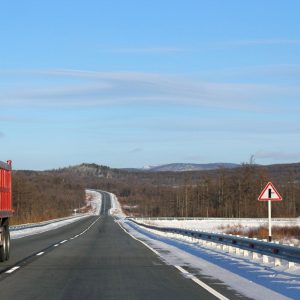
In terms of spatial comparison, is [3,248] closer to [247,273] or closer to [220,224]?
[247,273]

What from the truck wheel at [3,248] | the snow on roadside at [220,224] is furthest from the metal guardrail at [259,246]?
the snow on roadside at [220,224]

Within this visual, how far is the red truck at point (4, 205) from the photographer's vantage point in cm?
2155

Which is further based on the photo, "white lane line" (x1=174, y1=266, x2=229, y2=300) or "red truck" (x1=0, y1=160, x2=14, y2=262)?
"red truck" (x1=0, y1=160, x2=14, y2=262)

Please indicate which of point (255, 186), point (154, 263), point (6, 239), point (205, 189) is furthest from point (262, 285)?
point (205, 189)

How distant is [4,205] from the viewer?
72.2 feet

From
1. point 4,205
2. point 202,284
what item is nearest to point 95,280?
point 202,284

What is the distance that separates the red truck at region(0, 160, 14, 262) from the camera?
21.5 m

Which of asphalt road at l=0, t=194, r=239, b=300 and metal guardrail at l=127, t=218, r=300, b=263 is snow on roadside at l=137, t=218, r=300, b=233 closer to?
metal guardrail at l=127, t=218, r=300, b=263

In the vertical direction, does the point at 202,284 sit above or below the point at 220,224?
above

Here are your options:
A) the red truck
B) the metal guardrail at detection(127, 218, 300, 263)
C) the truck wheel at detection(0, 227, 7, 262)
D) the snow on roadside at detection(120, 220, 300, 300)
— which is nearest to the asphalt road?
the truck wheel at detection(0, 227, 7, 262)

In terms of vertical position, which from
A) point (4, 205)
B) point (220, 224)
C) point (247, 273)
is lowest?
point (220, 224)

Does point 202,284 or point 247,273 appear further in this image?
point 247,273

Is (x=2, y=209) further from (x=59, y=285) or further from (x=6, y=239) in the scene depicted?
(x=59, y=285)

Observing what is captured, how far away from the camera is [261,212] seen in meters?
144
